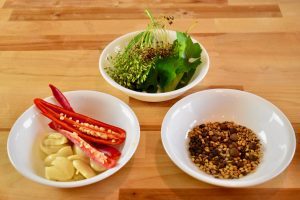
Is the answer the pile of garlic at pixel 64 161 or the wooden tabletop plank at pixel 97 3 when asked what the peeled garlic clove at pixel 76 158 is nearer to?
the pile of garlic at pixel 64 161

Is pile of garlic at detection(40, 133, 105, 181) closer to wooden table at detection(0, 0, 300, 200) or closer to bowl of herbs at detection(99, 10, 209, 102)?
wooden table at detection(0, 0, 300, 200)

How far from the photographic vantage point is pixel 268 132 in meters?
0.81

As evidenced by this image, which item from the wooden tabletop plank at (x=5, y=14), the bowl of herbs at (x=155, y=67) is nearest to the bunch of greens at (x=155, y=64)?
the bowl of herbs at (x=155, y=67)

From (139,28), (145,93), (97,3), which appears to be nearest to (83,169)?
(145,93)

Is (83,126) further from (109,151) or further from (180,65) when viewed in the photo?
(180,65)

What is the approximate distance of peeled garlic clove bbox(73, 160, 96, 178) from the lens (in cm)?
71

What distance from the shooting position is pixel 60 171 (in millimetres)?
704

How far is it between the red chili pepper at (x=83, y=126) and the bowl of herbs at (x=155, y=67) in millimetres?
113

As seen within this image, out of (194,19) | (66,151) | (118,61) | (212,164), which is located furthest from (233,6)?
(66,151)

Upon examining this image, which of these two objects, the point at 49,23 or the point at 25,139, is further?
the point at 49,23

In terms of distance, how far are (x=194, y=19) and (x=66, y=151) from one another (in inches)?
27.1

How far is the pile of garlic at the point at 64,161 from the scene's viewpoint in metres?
0.71

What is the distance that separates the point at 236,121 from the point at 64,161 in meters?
0.42

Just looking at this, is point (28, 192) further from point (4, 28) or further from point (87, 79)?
point (4, 28)
